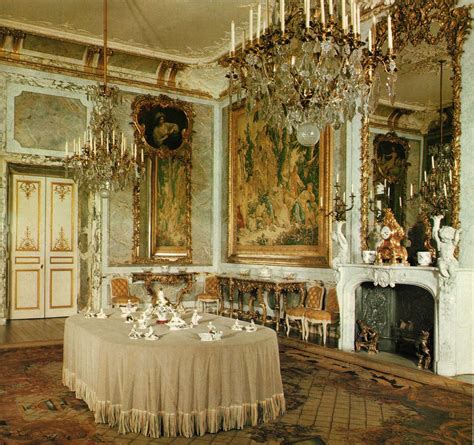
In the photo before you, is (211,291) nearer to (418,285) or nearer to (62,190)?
(62,190)

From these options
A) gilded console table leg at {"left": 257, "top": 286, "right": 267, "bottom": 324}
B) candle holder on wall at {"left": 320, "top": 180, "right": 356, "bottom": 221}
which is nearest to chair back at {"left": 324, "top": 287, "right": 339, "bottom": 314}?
Answer: candle holder on wall at {"left": 320, "top": 180, "right": 356, "bottom": 221}

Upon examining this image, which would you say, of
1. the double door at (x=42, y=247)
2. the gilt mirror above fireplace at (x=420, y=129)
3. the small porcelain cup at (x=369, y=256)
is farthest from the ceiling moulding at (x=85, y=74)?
the small porcelain cup at (x=369, y=256)

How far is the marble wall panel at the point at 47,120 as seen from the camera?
32.4 ft

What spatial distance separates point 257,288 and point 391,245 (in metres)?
3.15

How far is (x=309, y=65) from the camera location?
4.30 m

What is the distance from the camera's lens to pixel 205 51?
34.5ft

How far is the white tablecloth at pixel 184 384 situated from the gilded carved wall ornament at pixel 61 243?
21.7 feet

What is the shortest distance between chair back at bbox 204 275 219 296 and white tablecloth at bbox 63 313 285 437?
253 inches

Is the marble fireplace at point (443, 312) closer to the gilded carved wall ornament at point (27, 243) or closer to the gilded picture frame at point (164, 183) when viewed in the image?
the gilded picture frame at point (164, 183)

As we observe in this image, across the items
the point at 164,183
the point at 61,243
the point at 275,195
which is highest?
the point at 164,183

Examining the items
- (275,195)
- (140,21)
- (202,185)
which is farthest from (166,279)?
(140,21)

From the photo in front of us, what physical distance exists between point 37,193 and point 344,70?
797 cm

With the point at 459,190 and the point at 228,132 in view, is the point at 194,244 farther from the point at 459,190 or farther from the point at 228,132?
the point at 459,190

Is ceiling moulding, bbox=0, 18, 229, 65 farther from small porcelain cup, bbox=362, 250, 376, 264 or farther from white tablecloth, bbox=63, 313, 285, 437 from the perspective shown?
white tablecloth, bbox=63, 313, 285, 437
